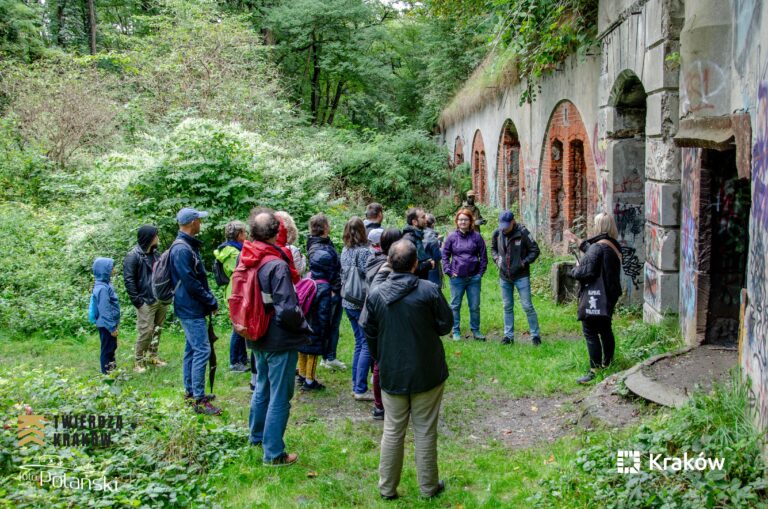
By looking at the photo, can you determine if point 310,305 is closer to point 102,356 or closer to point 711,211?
point 102,356

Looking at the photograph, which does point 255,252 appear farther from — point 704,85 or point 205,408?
point 704,85

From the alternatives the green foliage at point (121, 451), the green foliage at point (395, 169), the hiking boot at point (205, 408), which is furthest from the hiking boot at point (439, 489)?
the green foliage at point (395, 169)

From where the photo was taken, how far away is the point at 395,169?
20391mm

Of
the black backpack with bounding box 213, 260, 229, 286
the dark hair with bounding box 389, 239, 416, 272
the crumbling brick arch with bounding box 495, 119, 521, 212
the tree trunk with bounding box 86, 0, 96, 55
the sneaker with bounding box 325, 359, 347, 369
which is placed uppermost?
the tree trunk with bounding box 86, 0, 96, 55

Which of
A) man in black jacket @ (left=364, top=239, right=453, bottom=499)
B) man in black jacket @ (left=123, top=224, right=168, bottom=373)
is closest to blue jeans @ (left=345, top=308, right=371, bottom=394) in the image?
man in black jacket @ (left=364, top=239, right=453, bottom=499)

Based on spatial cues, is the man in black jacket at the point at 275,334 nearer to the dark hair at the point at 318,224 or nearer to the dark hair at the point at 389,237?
the dark hair at the point at 389,237

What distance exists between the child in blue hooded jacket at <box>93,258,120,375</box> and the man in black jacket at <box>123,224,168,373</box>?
211 mm

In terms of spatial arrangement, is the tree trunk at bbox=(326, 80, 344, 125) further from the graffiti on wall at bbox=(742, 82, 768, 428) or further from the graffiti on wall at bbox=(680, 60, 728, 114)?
the graffiti on wall at bbox=(742, 82, 768, 428)

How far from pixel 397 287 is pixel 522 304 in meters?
4.57

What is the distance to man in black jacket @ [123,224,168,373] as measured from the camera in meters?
7.97

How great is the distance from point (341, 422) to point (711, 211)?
14.7 ft

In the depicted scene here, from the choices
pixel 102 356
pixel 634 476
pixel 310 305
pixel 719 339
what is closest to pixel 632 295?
pixel 719 339

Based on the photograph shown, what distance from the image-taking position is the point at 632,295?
9.69m

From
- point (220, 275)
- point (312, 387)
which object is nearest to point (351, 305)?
point (312, 387)
